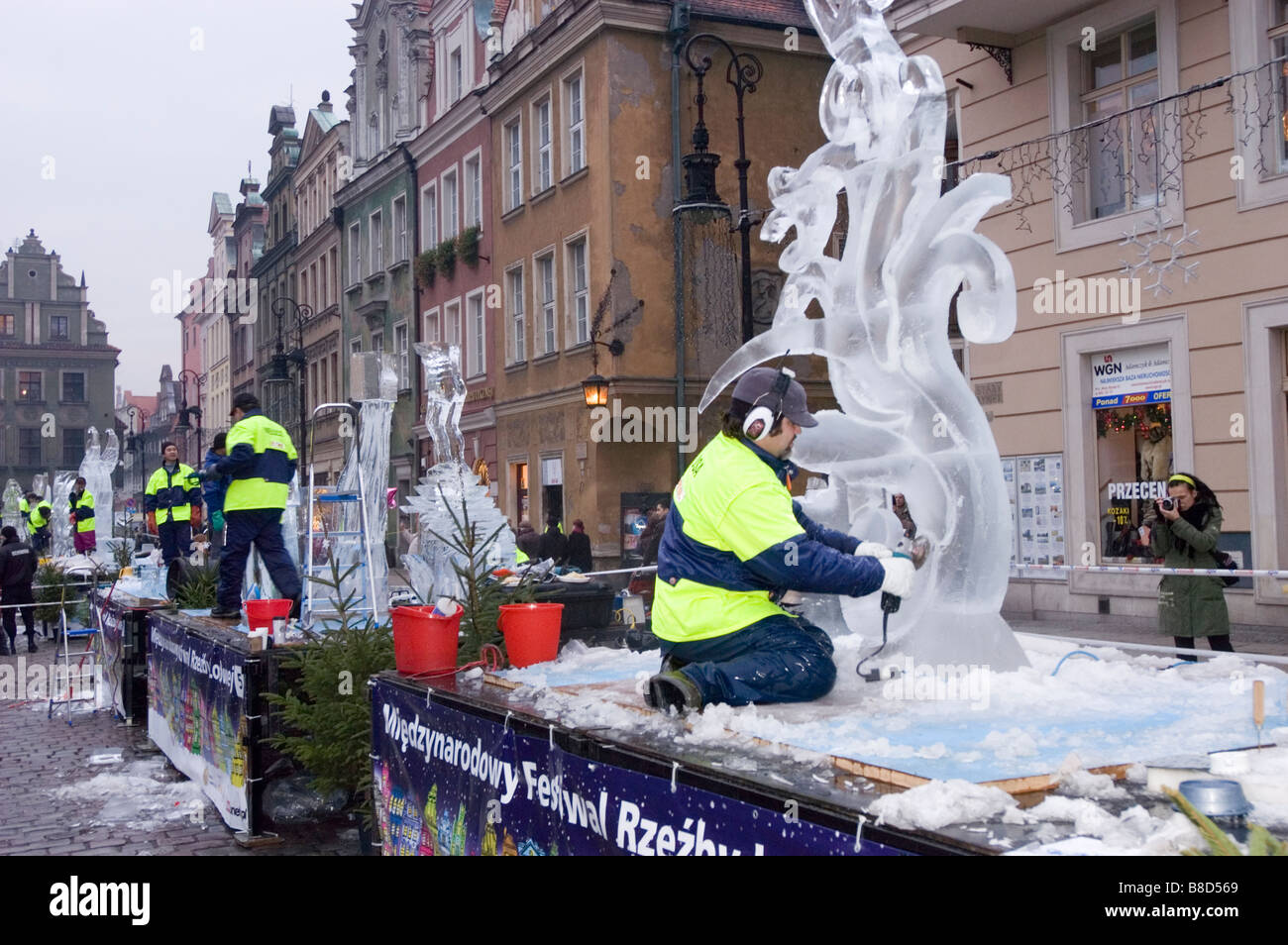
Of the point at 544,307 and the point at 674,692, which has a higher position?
the point at 544,307

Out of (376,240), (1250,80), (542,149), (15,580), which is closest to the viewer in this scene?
(1250,80)

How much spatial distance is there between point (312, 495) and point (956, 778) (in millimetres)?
6194

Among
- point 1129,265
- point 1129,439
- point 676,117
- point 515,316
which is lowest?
point 1129,439

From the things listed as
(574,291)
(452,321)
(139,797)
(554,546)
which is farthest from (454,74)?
(139,797)

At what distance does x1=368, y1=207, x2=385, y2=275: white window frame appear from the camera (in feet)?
120

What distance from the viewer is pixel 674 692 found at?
420cm

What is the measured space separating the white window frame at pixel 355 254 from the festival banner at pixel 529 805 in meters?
34.5

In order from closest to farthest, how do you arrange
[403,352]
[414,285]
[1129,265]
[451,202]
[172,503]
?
[172,503] < [1129,265] < [451,202] < [414,285] < [403,352]

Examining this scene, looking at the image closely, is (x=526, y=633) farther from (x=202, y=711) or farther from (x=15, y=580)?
(x=15, y=580)

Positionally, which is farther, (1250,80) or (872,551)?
(1250,80)

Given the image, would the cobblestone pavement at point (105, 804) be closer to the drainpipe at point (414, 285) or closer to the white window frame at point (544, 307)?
the white window frame at point (544, 307)

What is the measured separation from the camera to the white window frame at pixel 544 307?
25641 millimetres

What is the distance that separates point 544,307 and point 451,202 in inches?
275
